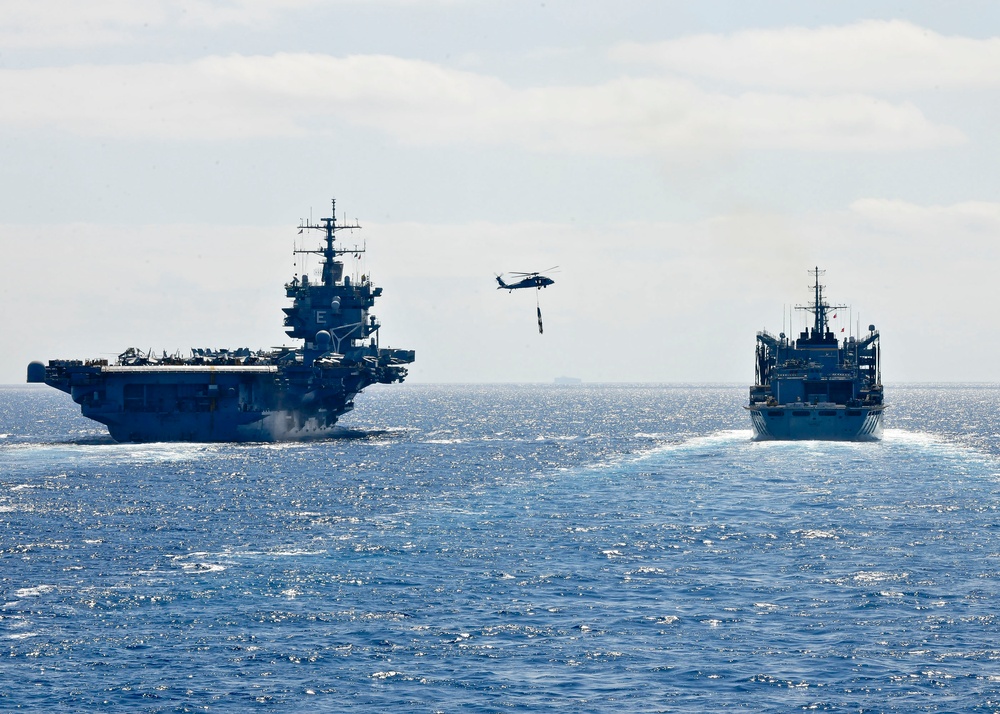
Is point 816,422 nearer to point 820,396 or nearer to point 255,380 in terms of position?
point 820,396

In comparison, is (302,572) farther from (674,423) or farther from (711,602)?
(674,423)

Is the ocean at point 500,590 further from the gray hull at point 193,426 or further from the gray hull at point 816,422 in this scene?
the gray hull at point 816,422

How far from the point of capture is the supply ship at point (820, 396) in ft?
300

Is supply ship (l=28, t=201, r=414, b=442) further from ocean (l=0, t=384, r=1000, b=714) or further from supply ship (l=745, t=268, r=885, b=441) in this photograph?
supply ship (l=745, t=268, r=885, b=441)

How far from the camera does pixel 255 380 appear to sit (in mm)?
89500

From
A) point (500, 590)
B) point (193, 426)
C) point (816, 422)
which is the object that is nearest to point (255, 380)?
point (193, 426)

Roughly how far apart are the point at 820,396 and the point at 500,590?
6196cm

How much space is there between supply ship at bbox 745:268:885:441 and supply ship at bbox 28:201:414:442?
31.1m

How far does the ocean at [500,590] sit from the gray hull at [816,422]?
54.8 ft

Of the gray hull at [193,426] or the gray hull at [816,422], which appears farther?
the gray hull at [816,422]

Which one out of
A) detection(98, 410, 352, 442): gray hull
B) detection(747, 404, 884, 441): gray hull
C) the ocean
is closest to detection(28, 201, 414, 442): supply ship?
detection(98, 410, 352, 442): gray hull

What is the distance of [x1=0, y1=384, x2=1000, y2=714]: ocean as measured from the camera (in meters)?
27.8

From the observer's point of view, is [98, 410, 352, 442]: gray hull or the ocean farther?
[98, 410, 352, 442]: gray hull

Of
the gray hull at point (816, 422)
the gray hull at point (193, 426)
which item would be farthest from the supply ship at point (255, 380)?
the gray hull at point (816, 422)
